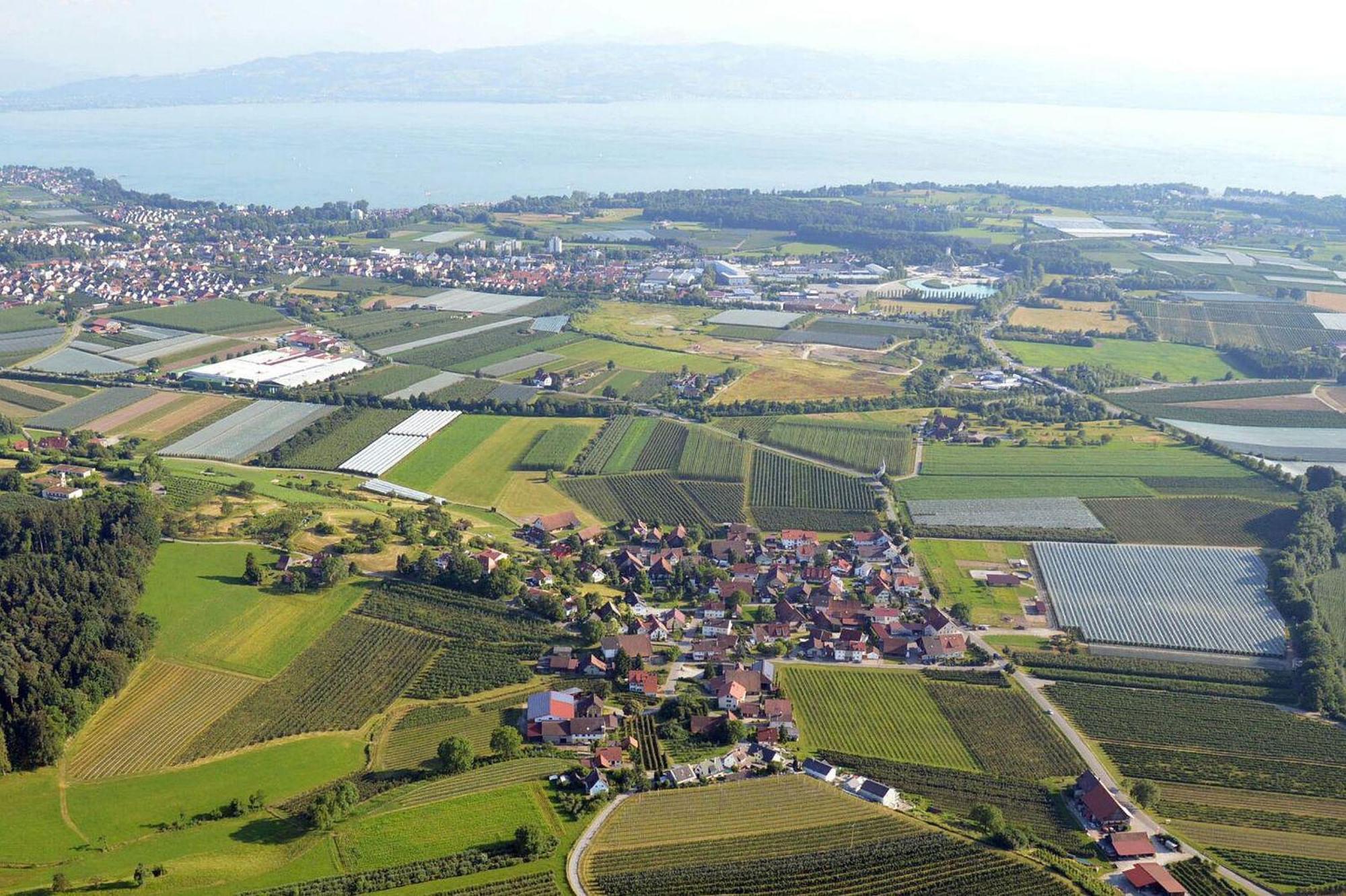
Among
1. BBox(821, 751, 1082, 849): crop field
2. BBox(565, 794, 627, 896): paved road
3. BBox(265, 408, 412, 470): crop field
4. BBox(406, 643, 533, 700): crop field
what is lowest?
BBox(565, 794, 627, 896): paved road

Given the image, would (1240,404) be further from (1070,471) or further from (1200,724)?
(1200,724)

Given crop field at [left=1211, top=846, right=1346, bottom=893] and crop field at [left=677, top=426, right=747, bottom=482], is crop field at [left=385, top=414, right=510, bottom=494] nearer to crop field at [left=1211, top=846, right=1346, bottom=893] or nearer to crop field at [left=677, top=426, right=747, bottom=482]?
crop field at [left=677, top=426, right=747, bottom=482]

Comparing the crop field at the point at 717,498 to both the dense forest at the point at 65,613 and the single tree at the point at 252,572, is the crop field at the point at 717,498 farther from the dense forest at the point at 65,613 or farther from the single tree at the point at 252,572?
the dense forest at the point at 65,613

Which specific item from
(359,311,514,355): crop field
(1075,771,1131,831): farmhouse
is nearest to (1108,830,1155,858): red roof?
(1075,771,1131,831): farmhouse

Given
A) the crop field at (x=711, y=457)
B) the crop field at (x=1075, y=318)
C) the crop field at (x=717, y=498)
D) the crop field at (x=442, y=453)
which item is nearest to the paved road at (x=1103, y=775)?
the crop field at (x=717, y=498)

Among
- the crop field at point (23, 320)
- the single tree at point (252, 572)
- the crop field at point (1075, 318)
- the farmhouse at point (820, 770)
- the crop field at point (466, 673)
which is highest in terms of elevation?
the crop field at point (1075, 318)

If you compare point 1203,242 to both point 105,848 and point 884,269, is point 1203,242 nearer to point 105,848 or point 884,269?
Answer: point 884,269
